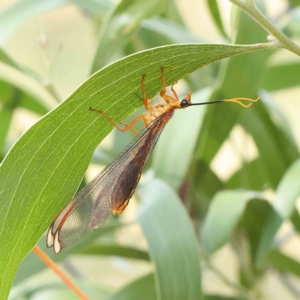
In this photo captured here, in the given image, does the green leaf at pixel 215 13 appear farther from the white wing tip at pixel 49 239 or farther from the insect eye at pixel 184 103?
the white wing tip at pixel 49 239

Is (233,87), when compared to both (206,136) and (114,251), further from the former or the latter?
(114,251)

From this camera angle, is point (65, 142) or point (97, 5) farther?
point (97, 5)

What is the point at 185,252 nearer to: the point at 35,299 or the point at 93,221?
the point at 93,221

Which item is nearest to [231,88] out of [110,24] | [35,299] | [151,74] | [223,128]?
[223,128]

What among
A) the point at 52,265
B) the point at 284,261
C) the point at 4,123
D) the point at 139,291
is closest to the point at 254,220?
the point at 284,261

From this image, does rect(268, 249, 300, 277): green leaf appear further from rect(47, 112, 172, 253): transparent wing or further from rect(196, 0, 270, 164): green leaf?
rect(47, 112, 172, 253): transparent wing

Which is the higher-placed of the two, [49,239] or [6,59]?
[6,59]
